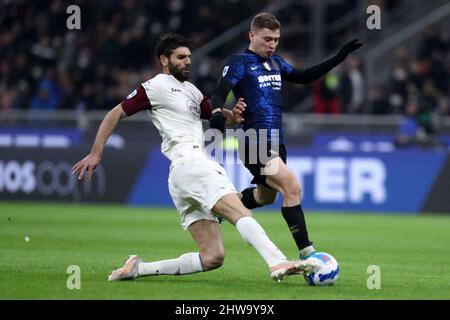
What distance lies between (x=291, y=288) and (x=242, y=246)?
5644 mm

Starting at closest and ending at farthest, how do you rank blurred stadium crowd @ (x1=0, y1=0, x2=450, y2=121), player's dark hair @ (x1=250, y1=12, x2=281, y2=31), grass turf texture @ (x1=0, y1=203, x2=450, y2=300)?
grass turf texture @ (x1=0, y1=203, x2=450, y2=300)
player's dark hair @ (x1=250, y1=12, x2=281, y2=31)
blurred stadium crowd @ (x1=0, y1=0, x2=450, y2=121)

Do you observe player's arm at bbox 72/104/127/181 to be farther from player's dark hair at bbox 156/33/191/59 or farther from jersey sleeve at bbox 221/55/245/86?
jersey sleeve at bbox 221/55/245/86

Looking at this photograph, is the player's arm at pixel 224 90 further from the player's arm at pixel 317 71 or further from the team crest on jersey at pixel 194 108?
the player's arm at pixel 317 71

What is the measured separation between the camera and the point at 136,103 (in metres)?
9.63

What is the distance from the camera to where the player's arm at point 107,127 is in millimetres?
9312

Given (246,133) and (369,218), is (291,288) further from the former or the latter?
(369,218)

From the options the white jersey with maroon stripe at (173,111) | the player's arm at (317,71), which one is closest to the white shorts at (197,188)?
the white jersey with maroon stripe at (173,111)

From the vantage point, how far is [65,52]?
1152 inches

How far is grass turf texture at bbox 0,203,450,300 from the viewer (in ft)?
29.1

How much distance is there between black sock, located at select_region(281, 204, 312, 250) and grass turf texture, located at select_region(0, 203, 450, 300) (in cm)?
39

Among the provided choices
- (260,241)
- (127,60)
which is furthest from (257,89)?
(127,60)

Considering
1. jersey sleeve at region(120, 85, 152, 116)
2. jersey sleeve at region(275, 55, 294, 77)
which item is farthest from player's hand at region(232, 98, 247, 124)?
jersey sleeve at region(275, 55, 294, 77)

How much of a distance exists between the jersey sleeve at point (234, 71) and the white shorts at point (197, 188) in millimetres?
1012
